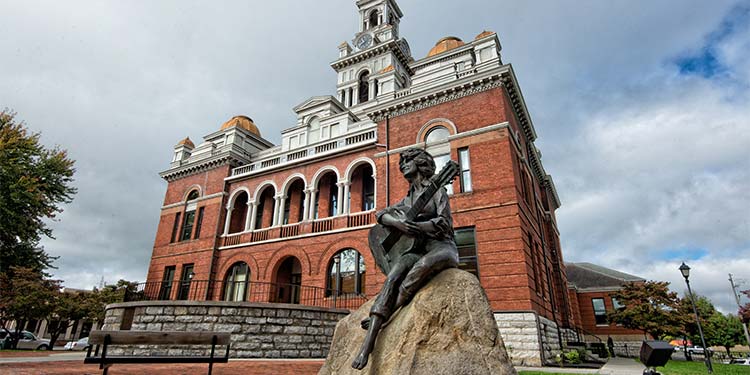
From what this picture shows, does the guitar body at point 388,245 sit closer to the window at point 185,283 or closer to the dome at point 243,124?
the window at point 185,283

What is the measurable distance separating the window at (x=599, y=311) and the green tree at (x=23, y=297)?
124ft

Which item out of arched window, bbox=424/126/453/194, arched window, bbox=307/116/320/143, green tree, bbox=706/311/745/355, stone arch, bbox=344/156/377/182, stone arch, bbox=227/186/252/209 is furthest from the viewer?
green tree, bbox=706/311/745/355

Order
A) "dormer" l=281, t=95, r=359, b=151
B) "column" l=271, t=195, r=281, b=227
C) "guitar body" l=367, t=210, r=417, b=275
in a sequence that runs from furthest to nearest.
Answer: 1. "dormer" l=281, t=95, r=359, b=151
2. "column" l=271, t=195, r=281, b=227
3. "guitar body" l=367, t=210, r=417, b=275

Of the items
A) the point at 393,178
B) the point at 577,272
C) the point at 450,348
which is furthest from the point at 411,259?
the point at 577,272

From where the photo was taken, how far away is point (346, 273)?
61.4ft

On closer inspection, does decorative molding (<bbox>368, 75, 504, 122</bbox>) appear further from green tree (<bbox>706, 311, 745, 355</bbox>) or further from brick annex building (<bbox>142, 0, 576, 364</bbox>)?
green tree (<bbox>706, 311, 745, 355</bbox>)

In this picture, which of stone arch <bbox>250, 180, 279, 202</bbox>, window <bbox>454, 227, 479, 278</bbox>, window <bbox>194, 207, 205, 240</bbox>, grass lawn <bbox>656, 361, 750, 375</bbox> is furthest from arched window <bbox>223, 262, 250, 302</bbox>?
grass lawn <bbox>656, 361, 750, 375</bbox>

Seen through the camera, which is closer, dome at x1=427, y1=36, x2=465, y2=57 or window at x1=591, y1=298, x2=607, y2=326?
dome at x1=427, y1=36, x2=465, y2=57

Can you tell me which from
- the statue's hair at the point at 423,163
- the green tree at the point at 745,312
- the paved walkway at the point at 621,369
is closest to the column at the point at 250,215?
the paved walkway at the point at 621,369

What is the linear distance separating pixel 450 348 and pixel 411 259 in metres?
1.06

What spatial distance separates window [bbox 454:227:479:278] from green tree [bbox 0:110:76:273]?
22.1 metres

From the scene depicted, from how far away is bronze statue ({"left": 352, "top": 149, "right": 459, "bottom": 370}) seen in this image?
4027 mm

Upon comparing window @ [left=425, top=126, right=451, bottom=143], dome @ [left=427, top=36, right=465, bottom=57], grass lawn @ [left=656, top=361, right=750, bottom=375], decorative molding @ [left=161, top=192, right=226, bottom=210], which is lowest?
grass lawn @ [left=656, top=361, right=750, bottom=375]

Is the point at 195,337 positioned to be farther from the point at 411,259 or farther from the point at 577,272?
the point at 577,272
